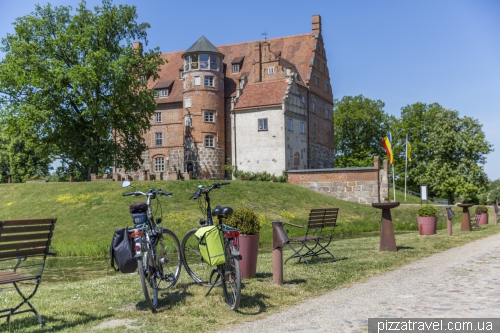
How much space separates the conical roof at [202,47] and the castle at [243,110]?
0.09 meters

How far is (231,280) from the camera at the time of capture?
24.6ft

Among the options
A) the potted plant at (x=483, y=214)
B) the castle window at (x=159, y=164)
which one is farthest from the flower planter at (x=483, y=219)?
the castle window at (x=159, y=164)

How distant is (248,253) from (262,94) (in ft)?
129

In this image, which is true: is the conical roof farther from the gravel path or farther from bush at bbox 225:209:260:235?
bush at bbox 225:209:260:235

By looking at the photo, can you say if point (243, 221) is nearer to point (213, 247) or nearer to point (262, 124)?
point (213, 247)

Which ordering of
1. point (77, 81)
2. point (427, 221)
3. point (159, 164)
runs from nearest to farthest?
1. point (427, 221)
2. point (77, 81)
3. point (159, 164)

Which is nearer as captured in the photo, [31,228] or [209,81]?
[31,228]

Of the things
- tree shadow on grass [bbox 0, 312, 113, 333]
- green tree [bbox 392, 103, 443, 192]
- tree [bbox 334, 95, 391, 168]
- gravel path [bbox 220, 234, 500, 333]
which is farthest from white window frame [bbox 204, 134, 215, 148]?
tree shadow on grass [bbox 0, 312, 113, 333]

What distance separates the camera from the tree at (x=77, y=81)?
35.1 m

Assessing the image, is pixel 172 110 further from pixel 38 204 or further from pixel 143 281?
pixel 143 281

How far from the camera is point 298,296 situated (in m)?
8.38

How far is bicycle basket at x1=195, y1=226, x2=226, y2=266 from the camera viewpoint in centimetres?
731

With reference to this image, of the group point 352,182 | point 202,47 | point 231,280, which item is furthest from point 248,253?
point 202,47

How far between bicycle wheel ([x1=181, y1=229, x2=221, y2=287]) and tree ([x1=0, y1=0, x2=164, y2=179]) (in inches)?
1045
